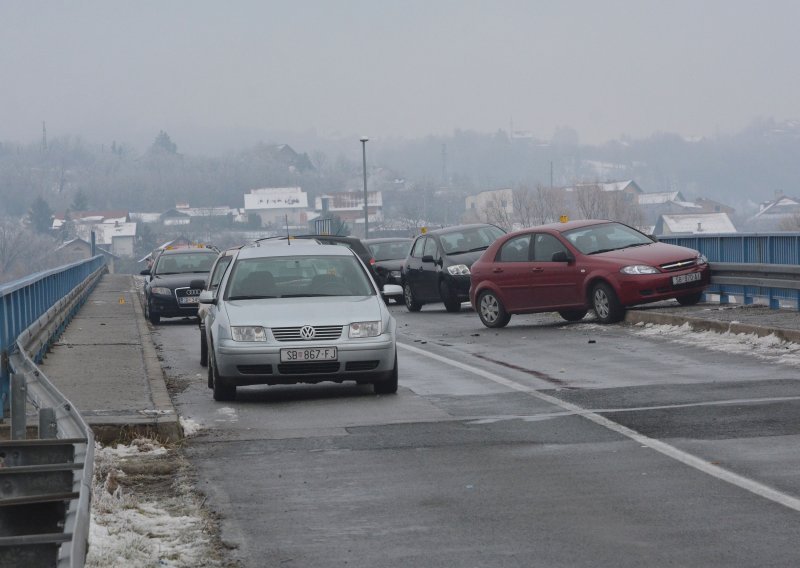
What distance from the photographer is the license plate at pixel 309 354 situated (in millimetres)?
12750

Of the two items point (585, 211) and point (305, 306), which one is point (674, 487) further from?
point (585, 211)

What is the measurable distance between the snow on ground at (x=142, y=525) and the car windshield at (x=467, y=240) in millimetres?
19276

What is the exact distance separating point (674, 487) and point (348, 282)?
6.86 m

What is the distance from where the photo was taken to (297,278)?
1413 centimetres

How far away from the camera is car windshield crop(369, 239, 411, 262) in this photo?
34812mm

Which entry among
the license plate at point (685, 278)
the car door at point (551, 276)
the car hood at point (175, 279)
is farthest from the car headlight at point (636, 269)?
the car hood at point (175, 279)

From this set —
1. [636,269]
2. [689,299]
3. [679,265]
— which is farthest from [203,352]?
[689,299]

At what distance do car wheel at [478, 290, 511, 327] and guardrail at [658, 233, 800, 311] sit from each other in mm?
3249

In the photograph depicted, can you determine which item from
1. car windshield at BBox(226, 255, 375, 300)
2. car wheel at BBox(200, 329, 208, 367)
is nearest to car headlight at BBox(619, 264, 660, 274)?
car wheel at BBox(200, 329, 208, 367)

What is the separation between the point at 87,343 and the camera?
19.1 metres

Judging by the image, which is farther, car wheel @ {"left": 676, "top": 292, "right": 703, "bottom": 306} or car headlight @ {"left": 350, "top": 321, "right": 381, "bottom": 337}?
car wheel @ {"left": 676, "top": 292, "right": 703, "bottom": 306}

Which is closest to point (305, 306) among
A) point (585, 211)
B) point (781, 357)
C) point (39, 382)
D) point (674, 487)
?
point (39, 382)

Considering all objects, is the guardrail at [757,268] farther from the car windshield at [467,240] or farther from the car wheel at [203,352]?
the car wheel at [203,352]

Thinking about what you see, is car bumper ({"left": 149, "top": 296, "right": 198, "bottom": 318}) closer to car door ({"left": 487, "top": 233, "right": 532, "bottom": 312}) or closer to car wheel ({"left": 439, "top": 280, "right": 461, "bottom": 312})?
car wheel ({"left": 439, "top": 280, "right": 461, "bottom": 312})
